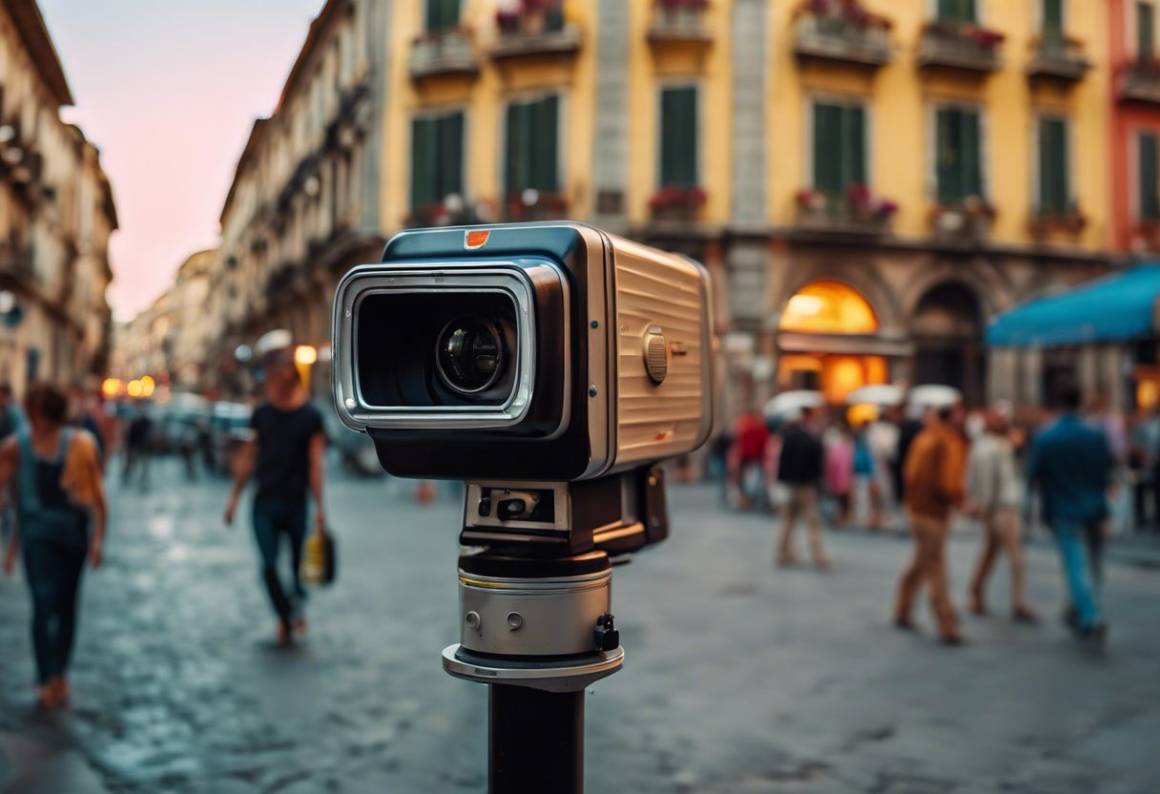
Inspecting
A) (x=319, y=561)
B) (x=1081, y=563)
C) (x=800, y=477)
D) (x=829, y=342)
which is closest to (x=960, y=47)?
(x=829, y=342)

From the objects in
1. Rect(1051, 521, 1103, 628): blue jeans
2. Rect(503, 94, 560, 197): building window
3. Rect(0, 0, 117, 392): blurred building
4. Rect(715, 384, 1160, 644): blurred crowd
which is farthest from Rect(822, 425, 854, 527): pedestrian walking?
Rect(503, 94, 560, 197): building window

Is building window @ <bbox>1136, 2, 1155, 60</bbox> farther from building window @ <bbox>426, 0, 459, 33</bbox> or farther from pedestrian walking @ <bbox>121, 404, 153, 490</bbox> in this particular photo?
pedestrian walking @ <bbox>121, 404, 153, 490</bbox>

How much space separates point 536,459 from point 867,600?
25.1 ft

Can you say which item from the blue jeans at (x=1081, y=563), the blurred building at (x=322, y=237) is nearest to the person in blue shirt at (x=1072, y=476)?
the blue jeans at (x=1081, y=563)

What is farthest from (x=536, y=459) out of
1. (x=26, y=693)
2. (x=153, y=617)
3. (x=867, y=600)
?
(x=867, y=600)

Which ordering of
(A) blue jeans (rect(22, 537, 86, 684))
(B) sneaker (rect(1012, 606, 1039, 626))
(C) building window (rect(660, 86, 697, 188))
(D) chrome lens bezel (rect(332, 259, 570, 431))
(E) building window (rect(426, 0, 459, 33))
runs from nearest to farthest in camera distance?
1. (D) chrome lens bezel (rect(332, 259, 570, 431))
2. (A) blue jeans (rect(22, 537, 86, 684))
3. (B) sneaker (rect(1012, 606, 1039, 626))
4. (C) building window (rect(660, 86, 697, 188))
5. (E) building window (rect(426, 0, 459, 33))

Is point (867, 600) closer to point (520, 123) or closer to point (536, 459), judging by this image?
point (536, 459)

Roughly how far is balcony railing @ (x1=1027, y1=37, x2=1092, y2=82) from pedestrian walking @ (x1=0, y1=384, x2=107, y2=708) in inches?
938

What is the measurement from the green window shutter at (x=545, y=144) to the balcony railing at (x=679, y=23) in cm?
247

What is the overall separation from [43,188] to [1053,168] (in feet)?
82.4

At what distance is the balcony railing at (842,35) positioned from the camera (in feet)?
76.3

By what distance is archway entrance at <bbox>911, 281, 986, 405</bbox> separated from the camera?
24.7 metres

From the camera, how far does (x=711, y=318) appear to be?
2.41 meters

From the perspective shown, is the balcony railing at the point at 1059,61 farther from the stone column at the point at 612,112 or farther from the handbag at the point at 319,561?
the handbag at the point at 319,561
